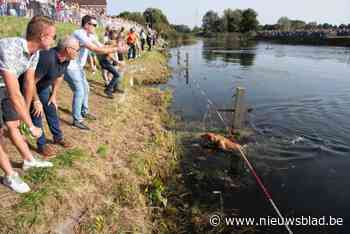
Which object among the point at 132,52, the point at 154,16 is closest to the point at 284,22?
the point at 154,16

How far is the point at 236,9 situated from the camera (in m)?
124

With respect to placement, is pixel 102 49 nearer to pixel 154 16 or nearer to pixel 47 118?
pixel 47 118

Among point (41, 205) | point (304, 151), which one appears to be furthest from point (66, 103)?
point (304, 151)

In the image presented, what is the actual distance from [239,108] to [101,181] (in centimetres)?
510

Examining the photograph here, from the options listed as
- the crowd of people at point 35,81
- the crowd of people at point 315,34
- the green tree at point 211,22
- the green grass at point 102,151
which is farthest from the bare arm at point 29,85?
the green tree at point 211,22

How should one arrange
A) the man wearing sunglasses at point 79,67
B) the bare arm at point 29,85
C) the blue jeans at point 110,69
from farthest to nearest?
the blue jeans at point 110,69 → the man wearing sunglasses at point 79,67 → the bare arm at point 29,85

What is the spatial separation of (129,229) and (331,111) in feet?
38.4

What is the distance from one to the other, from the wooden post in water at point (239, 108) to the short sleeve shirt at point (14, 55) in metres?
6.24

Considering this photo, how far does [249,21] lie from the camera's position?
11412 cm

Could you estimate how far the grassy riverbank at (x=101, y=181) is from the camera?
12.4 ft

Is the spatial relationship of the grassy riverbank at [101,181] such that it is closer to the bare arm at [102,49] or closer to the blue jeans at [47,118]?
the blue jeans at [47,118]

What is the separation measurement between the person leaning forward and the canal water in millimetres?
4011

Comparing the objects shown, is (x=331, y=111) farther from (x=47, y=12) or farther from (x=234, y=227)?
(x=47, y=12)

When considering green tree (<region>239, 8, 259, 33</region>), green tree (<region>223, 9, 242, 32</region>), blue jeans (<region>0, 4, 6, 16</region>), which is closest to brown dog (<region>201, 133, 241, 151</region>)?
blue jeans (<region>0, 4, 6, 16</region>)
